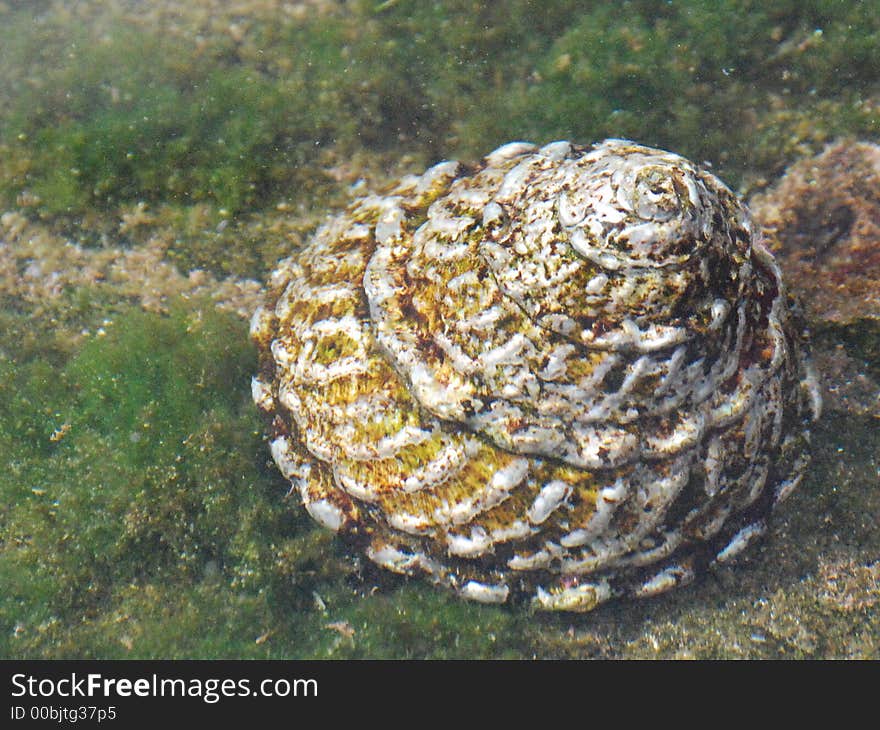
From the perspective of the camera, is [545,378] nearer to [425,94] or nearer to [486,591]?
[486,591]

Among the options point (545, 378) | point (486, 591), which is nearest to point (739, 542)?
point (486, 591)

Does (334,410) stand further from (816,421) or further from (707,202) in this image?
(816,421)

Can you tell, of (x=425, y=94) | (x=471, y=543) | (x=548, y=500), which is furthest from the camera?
(x=425, y=94)

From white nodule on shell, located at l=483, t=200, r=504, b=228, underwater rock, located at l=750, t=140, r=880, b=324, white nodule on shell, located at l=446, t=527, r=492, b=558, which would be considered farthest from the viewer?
underwater rock, located at l=750, t=140, r=880, b=324

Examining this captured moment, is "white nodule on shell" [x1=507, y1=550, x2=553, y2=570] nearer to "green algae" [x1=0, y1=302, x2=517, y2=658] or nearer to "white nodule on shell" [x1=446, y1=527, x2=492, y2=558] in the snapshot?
"white nodule on shell" [x1=446, y1=527, x2=492, y2=558]

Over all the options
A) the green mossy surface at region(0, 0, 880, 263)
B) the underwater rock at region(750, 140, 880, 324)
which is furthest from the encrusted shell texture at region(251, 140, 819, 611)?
the green mossy surface at region(0, 0, 880, 263)

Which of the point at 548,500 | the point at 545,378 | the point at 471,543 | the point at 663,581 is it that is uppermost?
the point at 545,378

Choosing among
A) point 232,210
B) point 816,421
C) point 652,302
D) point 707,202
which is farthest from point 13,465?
point 816,421
